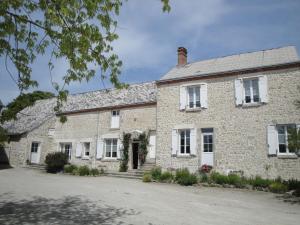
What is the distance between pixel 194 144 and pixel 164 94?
3835mm

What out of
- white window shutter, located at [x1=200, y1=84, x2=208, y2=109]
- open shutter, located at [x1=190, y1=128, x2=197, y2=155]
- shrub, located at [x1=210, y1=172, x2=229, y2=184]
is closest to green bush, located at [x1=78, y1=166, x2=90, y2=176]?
open shutter, located at [x1=190, y1=128, x2=197, y2=155]

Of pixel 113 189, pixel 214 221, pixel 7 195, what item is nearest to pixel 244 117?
pixel 113 189

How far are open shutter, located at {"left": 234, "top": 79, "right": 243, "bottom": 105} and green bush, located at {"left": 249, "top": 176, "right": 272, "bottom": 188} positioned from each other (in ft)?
13.3

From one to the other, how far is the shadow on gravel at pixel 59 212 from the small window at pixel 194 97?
9.13 m

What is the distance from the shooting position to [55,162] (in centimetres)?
2102

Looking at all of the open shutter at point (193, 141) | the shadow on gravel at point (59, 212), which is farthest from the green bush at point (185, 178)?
the shadow on gravel at point (59, 212)

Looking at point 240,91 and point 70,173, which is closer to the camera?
point 240,91

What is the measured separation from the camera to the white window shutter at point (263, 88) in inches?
591

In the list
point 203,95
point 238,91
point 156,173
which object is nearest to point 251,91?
point 238,91

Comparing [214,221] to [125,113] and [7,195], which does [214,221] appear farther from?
[125,113]

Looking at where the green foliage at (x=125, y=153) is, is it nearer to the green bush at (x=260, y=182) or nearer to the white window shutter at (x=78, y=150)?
the white window shutter at (x=78, y=150)

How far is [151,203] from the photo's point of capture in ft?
32.9

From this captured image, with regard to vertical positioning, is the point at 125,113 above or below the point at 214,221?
above

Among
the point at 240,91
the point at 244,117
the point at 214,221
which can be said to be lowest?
the point at 214,221
